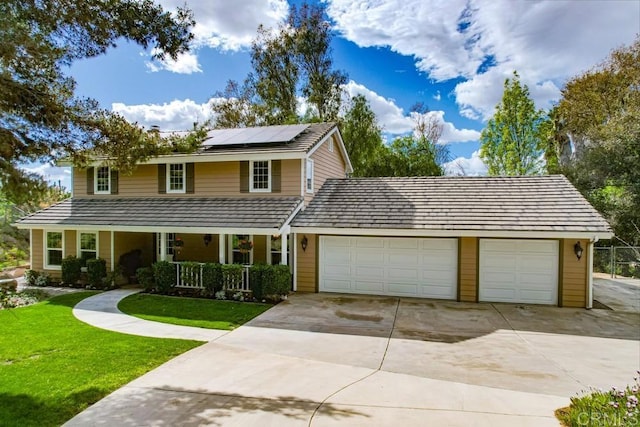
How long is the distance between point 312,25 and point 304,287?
20974 millimetres

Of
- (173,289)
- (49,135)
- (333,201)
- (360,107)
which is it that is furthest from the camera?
(360,107)

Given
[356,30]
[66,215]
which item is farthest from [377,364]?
[356,30]

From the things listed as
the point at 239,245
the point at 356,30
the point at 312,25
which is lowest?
the point at 239,245

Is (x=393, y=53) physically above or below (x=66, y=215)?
above

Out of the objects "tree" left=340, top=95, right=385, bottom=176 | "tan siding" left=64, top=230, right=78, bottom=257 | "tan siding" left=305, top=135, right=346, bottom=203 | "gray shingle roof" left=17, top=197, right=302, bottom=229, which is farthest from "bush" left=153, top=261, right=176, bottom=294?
"tree" left=340, top=95, right=385, bottom=176

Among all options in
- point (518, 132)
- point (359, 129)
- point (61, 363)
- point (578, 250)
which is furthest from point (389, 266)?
point (518, 132)

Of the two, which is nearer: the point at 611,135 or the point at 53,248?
the point at 53,248

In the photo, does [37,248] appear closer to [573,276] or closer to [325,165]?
[325,165]

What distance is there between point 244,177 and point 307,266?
425 centimetres

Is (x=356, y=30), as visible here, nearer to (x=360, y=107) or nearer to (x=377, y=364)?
(x=360, y=107)

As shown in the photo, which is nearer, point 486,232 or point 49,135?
point 49,135

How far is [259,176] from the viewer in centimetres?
1431

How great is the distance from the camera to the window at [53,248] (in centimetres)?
1525

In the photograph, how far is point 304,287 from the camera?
43.9 feet
